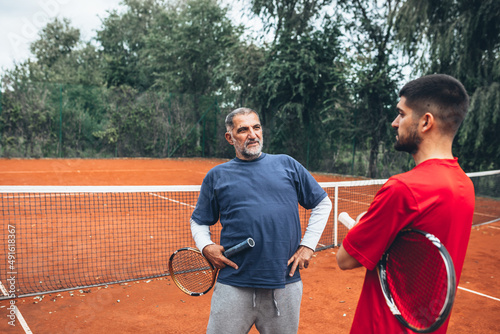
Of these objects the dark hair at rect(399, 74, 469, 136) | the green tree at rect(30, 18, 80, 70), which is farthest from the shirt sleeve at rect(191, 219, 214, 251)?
the green tree at rect(30, 18, 80, 70)

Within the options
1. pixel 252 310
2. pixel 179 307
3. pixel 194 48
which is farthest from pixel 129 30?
pixel 252 310

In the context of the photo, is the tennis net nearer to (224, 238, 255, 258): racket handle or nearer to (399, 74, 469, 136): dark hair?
(224, 238, 255, 258): racket handle

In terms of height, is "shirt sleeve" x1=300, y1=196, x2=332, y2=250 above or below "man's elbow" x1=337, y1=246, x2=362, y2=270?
below

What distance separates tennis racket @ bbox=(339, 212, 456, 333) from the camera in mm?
1362

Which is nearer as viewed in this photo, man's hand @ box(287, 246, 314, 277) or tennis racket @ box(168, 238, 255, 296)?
man's hand @ box(287, 246, 314, 277)

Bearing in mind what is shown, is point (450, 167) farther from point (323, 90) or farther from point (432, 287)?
point (323, 90)

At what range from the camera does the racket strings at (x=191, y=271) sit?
9.45 ft

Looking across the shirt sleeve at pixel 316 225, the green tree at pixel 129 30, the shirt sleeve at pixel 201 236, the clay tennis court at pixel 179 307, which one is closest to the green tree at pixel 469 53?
the clay tennis court at pixel 179 307

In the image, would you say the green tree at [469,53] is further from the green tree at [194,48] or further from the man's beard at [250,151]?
the green tree at [194,48]

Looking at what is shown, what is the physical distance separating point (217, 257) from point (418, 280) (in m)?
1.22

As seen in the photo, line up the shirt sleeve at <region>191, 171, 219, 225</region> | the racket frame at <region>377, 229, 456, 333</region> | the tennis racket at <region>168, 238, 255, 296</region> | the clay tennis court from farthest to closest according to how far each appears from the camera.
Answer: the clay tennis court < the tennis racket at <region>168, 238, 255, 296</region> < the shirt sleeve at <region>191, 171, 219, 225</region> < the racket frame at <region>377, 229, 456, 333</region>

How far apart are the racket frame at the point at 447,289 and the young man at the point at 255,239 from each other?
91 centimetres

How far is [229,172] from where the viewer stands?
2555mm

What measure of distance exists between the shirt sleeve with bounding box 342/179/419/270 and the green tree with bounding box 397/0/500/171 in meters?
13.3
